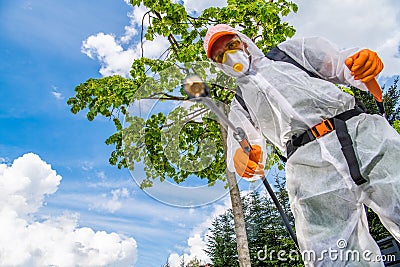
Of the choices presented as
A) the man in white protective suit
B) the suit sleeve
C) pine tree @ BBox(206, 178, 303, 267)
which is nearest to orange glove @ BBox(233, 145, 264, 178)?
the man in white protective suit

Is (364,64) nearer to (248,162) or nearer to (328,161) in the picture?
(328,161)

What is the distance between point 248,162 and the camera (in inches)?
76.9

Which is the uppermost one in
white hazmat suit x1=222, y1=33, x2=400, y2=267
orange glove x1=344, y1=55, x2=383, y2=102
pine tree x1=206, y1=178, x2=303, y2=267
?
pine tree x1=206, y1=178, x2=303, y2=267

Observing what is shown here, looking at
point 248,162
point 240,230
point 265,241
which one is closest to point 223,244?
point 265,241

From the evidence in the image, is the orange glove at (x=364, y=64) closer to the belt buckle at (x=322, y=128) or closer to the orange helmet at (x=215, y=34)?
the belt buckle at (x=322, y=128)

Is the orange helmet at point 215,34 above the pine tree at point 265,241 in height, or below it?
below

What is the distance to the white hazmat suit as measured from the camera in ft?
5.43

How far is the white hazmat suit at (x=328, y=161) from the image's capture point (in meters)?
1.66

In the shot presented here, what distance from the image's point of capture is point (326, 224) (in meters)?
1.70

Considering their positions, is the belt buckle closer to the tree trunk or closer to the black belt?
the black belt

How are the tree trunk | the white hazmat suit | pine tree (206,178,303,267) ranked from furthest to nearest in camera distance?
pine tree (206,178,303,267) → the tree trunk → the white hazmat suit

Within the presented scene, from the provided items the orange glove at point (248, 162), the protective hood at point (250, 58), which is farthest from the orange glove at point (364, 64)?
the orange glove at point (248, 162)

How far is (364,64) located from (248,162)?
2.44 feet

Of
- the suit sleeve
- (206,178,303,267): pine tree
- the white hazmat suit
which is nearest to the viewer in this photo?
the white hazmat suit
